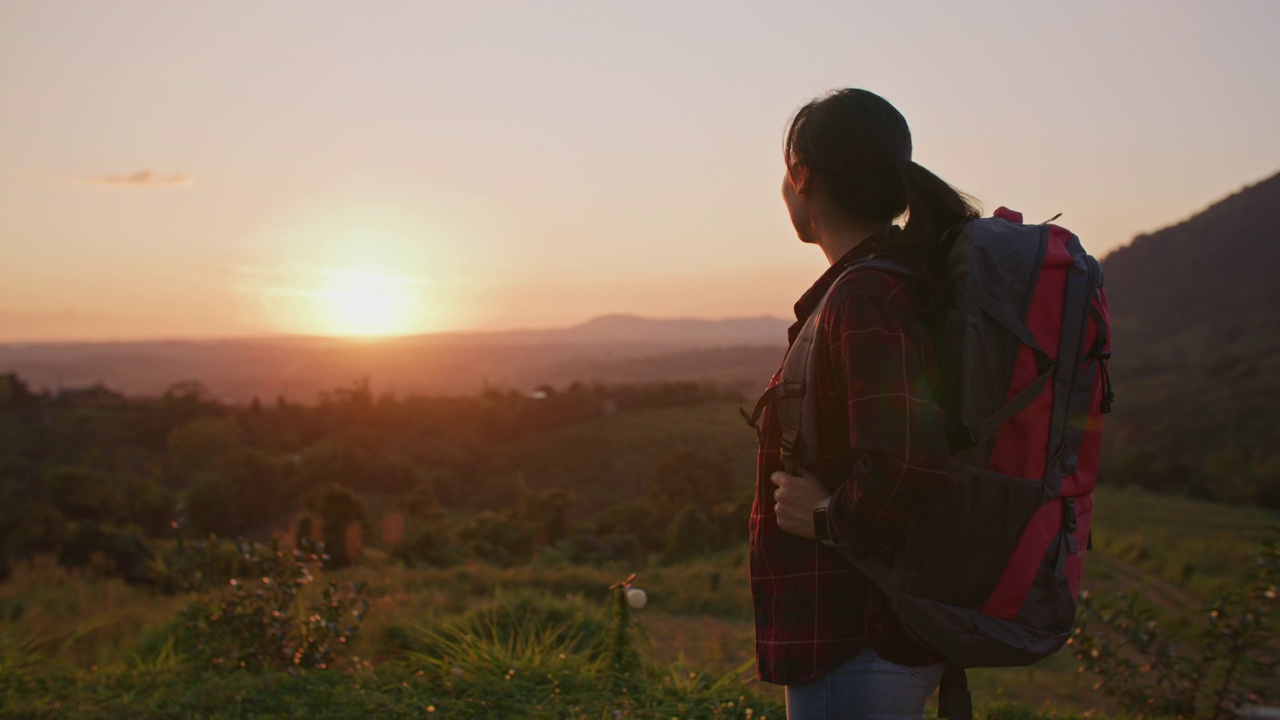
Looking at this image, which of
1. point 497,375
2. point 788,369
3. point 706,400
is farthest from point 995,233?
point 497,375

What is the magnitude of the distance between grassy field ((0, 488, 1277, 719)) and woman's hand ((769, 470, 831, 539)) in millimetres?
2160

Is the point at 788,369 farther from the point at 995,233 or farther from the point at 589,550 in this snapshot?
the point at 589,550

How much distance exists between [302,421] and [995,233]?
3885 cm

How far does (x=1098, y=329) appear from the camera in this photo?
5.24ft

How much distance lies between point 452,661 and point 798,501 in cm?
362

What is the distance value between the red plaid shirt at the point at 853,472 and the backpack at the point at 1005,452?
0.05m

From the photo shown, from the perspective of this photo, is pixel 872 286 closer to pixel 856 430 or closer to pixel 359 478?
pixel 856 430

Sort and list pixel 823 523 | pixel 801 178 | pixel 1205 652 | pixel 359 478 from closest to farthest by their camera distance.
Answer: pixel 823 523
pixel 801 178
pixel 1205 652
pixel 359 478

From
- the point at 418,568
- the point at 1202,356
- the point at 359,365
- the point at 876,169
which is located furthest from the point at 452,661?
the point at 359,365

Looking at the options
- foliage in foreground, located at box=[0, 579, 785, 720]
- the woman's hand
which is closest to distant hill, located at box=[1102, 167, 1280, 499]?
foliage in foreground, located at box=[0, 579, 785, 720]

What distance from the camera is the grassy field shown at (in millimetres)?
3973

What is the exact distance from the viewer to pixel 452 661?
15.5ft

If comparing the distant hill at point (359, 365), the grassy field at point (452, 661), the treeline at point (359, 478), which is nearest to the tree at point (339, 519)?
the treeline at point (359, 478)

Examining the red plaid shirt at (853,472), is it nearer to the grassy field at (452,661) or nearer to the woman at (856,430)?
the woman at (856,430)
